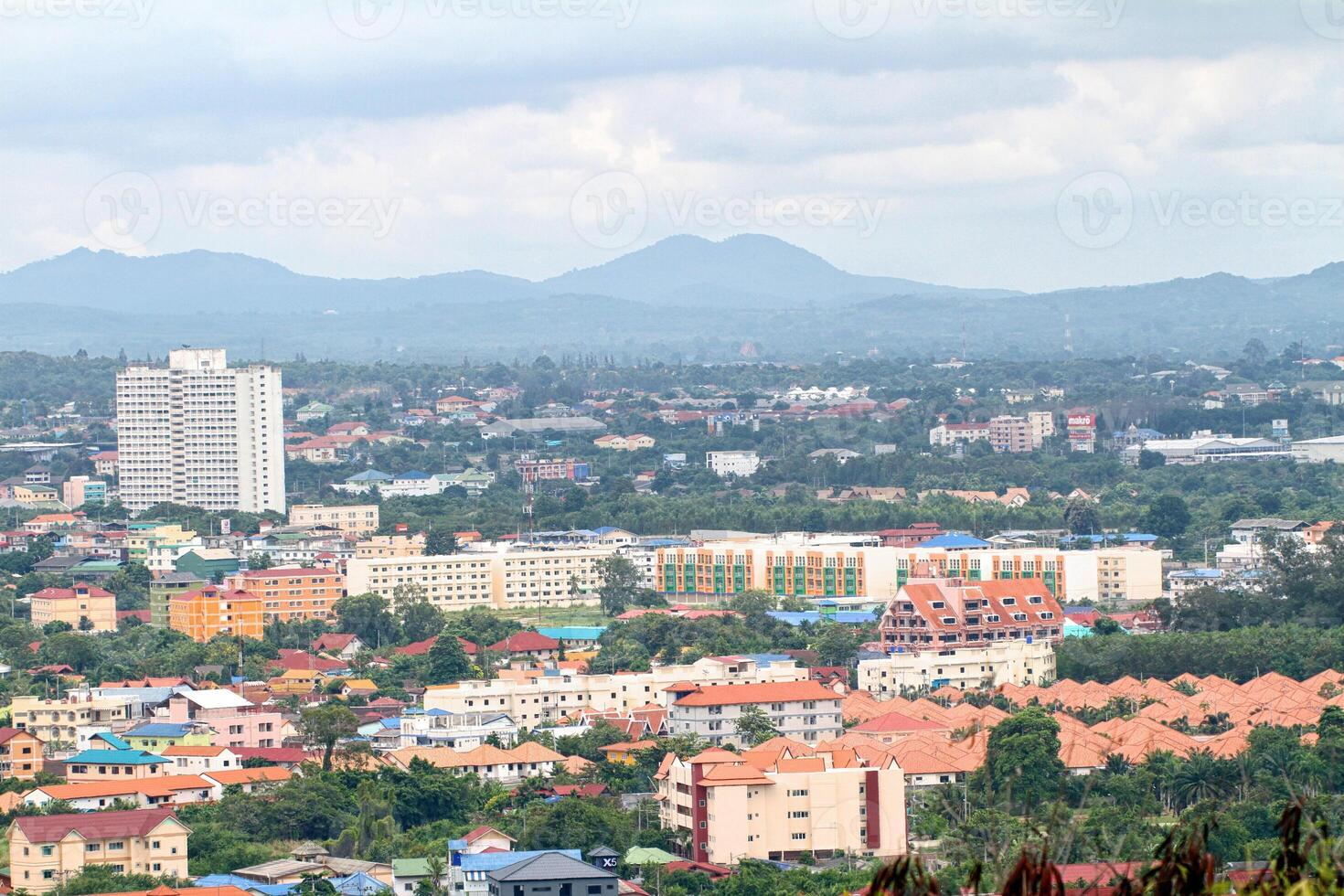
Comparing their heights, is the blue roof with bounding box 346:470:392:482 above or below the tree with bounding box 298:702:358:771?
above

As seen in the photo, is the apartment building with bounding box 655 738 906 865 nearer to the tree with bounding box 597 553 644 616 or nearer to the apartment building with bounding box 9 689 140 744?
the apartment building with bounding box 9 689 140 744

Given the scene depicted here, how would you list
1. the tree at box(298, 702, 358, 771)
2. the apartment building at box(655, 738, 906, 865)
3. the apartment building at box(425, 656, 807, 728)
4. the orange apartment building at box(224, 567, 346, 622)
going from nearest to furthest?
the apartment building at box(655, 738, 906, 865), the tree at box(298, 702, 358, 771), the apartment building at box(425, 656, 807, 728), the orange apartment building at box(224, 567, 346, 622)

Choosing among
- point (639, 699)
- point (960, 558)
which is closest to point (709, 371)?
point (960, 558)

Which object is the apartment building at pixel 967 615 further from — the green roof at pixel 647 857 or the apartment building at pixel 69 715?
the green roof at pixel 647 857

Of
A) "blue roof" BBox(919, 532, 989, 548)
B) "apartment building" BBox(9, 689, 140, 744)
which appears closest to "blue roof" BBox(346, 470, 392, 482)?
"blue roof" BBox(919, 532, 989, 548)

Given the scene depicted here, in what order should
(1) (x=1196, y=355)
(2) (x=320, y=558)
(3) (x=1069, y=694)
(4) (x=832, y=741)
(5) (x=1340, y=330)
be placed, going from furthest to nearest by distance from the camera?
(5) (x=1340, y=330)
(1) (x=1196, y=355)
(2) (x=320, y=558)
(3) (x=1069, y=694)
(4) (x=832, y=741)

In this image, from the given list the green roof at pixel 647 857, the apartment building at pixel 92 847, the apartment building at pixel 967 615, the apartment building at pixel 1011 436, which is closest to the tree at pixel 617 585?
the apartment building at pixel 967 615

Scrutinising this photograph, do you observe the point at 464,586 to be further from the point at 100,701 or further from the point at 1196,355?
the point at 1196,355

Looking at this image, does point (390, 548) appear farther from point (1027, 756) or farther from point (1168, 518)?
point (1027, 756)
